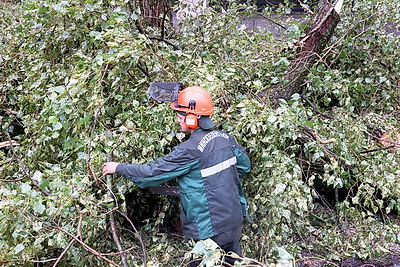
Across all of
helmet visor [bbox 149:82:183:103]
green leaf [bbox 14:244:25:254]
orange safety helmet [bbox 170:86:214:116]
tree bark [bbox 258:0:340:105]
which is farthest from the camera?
tree bark [bbox 258:0:340:105]

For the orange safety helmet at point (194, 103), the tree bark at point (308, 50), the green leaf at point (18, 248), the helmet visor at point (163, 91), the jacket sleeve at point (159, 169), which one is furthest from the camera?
the tree bark at point (308, 50)

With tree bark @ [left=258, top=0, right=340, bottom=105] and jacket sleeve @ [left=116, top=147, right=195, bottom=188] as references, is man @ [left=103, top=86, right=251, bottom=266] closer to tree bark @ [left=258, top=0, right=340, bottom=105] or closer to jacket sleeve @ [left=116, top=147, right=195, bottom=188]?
jacket sleeve @ [left=116, top=147, right=195, bottom=188]

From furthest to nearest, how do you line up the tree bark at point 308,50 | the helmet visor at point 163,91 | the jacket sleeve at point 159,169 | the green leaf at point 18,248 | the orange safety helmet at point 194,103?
the tree bark at point 308,50 < the helmet visor at point 163,91 < the orange safety helmet at point 194,103 < the jacket sleeve at point 159,169 < the green leaf at point 18,248

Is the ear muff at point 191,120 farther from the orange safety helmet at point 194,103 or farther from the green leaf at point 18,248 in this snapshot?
the green leaf at point 18,248

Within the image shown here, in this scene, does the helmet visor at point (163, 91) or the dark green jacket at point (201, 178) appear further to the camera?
the helmet visor at point (163, 91)

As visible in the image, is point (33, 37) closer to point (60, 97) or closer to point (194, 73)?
point (60, 97)

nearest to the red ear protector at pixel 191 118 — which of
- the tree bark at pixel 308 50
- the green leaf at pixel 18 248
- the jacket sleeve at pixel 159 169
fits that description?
the jacket sleeve at pixel 159 169

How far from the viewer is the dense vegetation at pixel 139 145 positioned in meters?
2.37

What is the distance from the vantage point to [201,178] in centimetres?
238

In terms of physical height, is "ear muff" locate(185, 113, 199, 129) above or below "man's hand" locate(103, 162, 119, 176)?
above

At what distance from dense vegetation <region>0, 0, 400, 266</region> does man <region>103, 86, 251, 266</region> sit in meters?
0.25

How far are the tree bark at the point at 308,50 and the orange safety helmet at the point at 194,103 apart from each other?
1316 millimetres

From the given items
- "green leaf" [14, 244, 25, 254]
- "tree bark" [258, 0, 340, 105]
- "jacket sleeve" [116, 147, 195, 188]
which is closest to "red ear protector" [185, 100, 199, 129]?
"jacket sleeve" [116, 147, 195, 188]

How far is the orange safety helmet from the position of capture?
2412 mm
